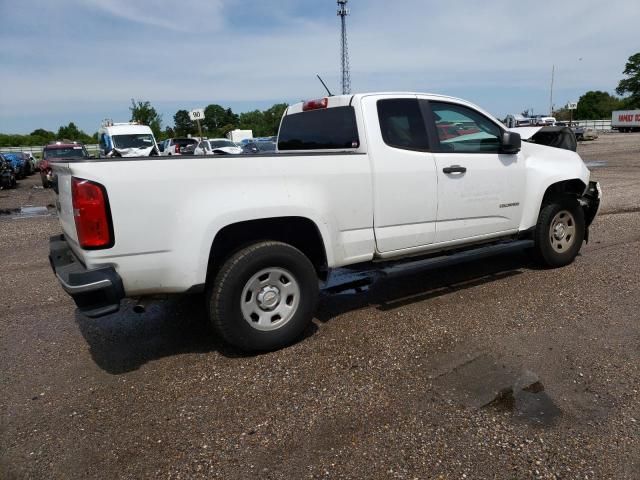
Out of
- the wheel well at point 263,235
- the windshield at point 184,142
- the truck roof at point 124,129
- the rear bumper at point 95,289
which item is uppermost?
the truck roof at point 124,129

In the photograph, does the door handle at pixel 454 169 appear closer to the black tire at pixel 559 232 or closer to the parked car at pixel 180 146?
the black tire at pixel 559 232

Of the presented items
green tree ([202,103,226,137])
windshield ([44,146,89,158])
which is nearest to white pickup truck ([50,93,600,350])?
windshield ([44,146,89,158])

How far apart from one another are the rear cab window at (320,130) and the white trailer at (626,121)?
213 ft

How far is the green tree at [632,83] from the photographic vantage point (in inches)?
3433

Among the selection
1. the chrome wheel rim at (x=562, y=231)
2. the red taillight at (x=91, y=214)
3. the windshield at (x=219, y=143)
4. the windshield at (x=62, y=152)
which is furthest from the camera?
the windshield at (x=219, y=143)

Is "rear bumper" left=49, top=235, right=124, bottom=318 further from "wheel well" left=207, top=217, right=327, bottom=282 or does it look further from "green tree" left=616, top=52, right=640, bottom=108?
"green tree" left=616, top=52, right=640, bottom=108

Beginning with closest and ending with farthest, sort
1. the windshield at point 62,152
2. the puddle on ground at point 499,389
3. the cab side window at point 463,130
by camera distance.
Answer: the puddle on ground at point 499,389, the cab side window at point 463,130, the windshield at point 62,152

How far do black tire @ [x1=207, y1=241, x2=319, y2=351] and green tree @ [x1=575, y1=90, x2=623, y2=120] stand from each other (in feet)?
329

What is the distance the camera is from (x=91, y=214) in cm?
316

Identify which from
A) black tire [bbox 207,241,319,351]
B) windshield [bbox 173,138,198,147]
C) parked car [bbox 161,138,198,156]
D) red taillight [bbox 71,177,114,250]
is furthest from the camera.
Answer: windshield [bbox 173,138,198,147]

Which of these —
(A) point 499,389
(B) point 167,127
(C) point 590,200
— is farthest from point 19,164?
(B) point 167,127

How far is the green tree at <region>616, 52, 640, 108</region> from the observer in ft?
286

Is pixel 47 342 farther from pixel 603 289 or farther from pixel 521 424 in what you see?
pixel 603 289

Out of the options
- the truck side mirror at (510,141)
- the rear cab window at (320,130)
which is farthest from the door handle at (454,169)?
the rear cab window at (320,130)
